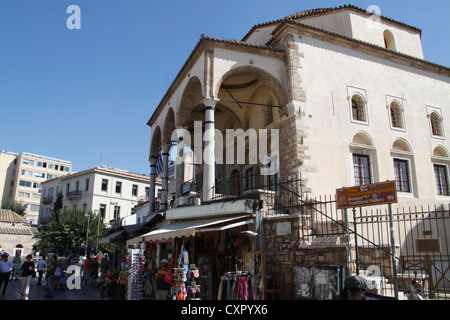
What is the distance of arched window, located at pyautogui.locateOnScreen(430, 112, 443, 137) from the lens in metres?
15.9

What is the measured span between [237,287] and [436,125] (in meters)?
13.3

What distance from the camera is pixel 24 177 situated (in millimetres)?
60188

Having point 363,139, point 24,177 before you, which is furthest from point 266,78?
point 24,177

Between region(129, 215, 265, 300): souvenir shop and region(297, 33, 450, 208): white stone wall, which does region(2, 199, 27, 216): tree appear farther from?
region(297, 33, 450, 208): white stone wall

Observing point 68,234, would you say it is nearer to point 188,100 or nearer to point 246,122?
point 188,100

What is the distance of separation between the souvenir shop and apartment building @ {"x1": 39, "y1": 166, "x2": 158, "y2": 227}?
28.2 meters

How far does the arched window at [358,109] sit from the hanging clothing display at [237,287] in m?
9.04

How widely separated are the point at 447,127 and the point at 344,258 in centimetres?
1170

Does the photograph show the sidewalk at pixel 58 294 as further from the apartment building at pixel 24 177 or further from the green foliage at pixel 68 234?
the apartment building at pixel 24 177

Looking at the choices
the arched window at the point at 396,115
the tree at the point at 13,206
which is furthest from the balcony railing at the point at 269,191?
the tree at the point at 13,206
